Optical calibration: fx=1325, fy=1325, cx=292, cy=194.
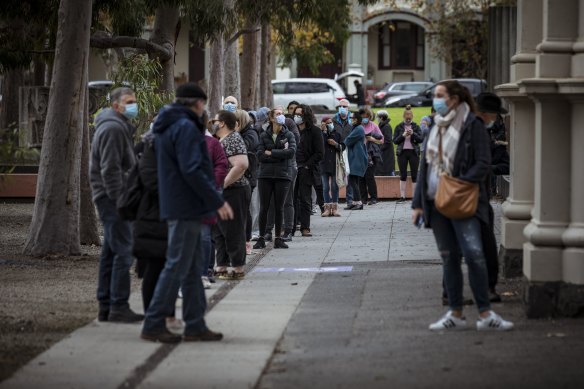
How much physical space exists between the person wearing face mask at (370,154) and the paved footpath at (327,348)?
11746mm

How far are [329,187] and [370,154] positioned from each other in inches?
114

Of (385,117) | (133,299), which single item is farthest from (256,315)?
(385,117)

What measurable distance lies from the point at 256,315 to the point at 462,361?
2.68 metres

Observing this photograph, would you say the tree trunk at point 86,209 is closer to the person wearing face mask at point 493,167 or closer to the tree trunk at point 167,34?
the tree trunk at point 167,34

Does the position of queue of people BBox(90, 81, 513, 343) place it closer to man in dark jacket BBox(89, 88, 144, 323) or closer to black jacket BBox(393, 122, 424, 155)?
man in dark jacket BBox(89, 88, 144, 323)

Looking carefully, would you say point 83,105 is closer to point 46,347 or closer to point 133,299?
point 133,299

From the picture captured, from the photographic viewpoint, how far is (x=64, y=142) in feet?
51.1

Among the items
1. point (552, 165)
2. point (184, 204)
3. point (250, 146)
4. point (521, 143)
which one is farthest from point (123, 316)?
point (250, 146)

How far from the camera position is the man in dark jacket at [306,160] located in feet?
61.6

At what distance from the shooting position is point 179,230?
9320 millimetres

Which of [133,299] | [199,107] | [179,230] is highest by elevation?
[199,107]

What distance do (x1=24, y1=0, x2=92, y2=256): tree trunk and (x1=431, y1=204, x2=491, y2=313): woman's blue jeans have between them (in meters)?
6.87

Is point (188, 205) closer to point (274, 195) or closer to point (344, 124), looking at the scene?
point (274, 195)

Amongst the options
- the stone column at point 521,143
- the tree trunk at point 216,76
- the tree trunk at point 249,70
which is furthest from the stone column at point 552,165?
the tree trunk at point 249,70
